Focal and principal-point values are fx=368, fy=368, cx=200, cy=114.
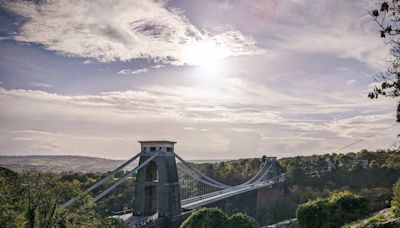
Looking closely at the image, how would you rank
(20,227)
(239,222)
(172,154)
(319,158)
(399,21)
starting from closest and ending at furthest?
1. (399,21)
2. (20,227)
3. (239,222)
4. (172,154)
5. (319,158)

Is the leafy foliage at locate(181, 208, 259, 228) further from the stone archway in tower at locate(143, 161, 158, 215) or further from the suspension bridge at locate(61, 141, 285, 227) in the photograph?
the stone archway in tower at locate(143, 161, 158, 215)

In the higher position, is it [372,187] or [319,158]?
[319,158]

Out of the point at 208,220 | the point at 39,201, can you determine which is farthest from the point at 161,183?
the point at 39,201

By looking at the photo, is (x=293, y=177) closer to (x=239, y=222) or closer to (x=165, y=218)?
(x=165, y=218)

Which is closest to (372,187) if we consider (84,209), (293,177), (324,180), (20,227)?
(324,180)

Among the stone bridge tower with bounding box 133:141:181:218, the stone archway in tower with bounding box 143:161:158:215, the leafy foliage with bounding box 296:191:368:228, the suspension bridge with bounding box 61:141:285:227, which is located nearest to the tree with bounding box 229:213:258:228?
the leafy foliage with bounding box 296:191:368:228

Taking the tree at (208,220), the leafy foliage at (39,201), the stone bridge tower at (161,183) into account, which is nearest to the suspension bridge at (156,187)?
the stone bridge tower at (161,183)

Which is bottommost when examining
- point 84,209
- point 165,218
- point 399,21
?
point 165,218

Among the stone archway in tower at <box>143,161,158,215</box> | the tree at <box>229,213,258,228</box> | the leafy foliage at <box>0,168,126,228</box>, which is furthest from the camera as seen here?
the stone archway in tower at <box>143,161,158,215</box>
